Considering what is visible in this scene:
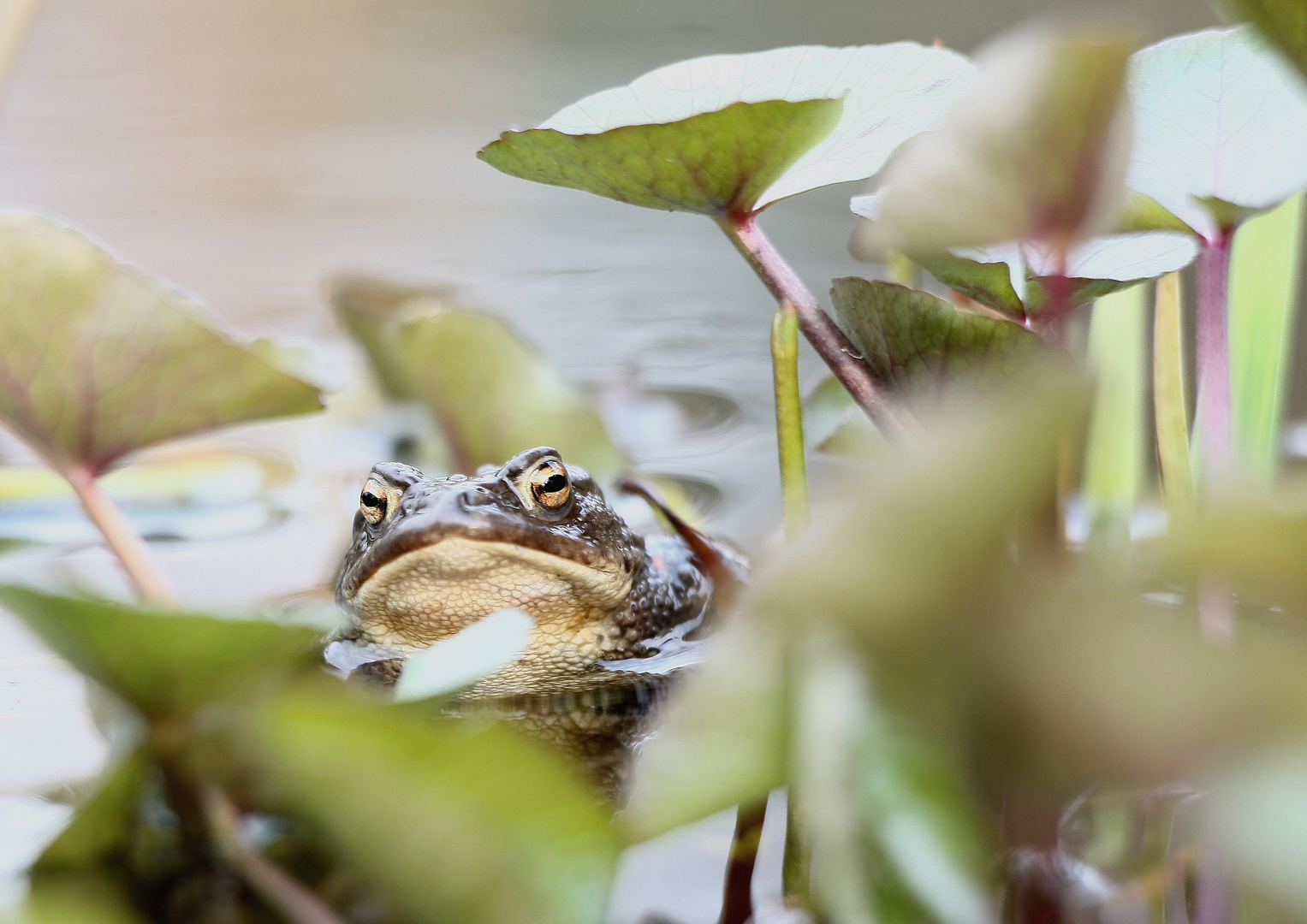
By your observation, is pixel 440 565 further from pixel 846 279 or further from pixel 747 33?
pixel 747 33

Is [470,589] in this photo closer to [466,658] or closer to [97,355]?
[97,355]

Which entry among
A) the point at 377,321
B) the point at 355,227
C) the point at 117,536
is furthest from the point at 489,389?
the point at 355,227

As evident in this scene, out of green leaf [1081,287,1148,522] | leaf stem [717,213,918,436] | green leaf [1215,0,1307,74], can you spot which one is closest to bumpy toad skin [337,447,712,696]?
leaf stem [717,213,918,436]

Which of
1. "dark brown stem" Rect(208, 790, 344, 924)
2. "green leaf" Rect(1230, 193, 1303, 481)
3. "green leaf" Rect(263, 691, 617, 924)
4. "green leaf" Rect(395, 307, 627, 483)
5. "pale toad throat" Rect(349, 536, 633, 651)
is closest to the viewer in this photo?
"green leaf" Rect(263, 691, 617, 924)

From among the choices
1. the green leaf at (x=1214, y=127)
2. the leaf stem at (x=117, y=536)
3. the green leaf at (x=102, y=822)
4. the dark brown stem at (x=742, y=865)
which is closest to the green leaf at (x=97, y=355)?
the leaf stem at (x=117, y=536)

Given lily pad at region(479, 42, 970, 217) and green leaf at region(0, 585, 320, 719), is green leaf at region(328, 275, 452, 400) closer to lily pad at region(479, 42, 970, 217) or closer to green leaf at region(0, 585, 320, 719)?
lily pad at region(479, 42, 970, 217)

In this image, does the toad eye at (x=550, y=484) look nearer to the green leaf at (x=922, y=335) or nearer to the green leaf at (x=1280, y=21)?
the green leaf at (x=922, y=335)

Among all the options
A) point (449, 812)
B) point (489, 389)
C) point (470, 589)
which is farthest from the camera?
point (489, 389)
